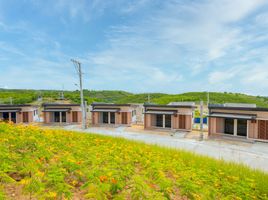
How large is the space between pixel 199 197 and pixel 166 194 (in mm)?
781

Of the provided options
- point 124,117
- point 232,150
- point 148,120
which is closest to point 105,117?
point 124,117

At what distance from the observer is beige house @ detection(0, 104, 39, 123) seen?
77.7 feet

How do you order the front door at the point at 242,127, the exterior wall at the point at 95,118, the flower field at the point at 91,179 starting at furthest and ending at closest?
the exterior wall at the point at 95,118 → the front door at the point at 242,127 → the flower field at the point at 91,179

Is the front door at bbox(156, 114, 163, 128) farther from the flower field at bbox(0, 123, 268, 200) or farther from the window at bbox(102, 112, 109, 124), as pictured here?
the flower field at bbox(0, 123, 268, 200)

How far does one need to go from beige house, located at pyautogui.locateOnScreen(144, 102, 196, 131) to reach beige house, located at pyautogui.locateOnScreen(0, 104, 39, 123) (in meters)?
16.1

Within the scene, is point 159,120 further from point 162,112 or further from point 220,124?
point 220,124

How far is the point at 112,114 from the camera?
76.2 feet

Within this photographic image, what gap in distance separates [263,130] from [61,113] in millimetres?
22241

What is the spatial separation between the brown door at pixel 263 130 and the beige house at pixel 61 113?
20.1m

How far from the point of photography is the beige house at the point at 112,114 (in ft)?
74.2

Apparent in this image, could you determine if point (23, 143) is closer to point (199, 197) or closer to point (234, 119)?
point (199, 197)

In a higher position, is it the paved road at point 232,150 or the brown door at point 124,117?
the brown door at point 124,117

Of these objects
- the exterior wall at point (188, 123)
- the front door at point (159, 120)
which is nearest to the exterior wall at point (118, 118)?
the front door at point (159, 120)

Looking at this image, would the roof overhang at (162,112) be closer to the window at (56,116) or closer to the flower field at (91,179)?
the window at (56,116)
